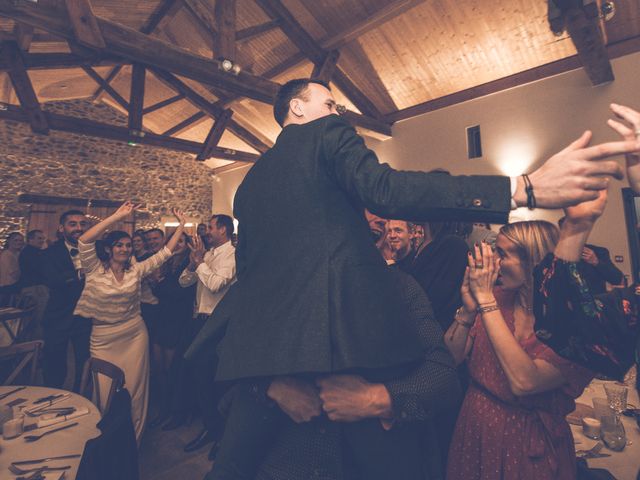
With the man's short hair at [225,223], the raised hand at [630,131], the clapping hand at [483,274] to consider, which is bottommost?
the clapping hand at [483,274]

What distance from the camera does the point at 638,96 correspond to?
4.56 meters

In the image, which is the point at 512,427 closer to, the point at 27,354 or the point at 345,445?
the point at 345,445

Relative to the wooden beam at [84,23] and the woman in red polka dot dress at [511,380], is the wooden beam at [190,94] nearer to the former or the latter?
the wooden beam at [84,23]

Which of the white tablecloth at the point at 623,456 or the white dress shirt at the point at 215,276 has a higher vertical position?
the white dress shirt at the point at 215,276

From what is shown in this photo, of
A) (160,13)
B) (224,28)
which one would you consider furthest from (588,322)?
(160,13)

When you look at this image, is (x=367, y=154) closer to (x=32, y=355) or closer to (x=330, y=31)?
(x=32, y=355)

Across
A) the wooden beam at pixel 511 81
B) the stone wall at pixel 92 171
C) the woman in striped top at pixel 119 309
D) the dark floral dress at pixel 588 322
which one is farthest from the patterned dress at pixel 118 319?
the stone wall at pixel 92 171

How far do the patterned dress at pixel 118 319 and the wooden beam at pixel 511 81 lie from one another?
18.4ft

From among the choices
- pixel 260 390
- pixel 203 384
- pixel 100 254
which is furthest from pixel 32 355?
pixel 260 390

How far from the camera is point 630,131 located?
71cm

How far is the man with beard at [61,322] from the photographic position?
3.28 meters

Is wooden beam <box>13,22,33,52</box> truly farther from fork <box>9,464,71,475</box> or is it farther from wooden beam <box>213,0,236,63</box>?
fork <box>9,464,71,475</box>

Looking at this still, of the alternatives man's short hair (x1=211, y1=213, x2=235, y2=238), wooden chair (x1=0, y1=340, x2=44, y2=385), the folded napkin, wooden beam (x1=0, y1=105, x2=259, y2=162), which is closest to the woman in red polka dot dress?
the folded napkin

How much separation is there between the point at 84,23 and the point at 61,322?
2.83 metres
